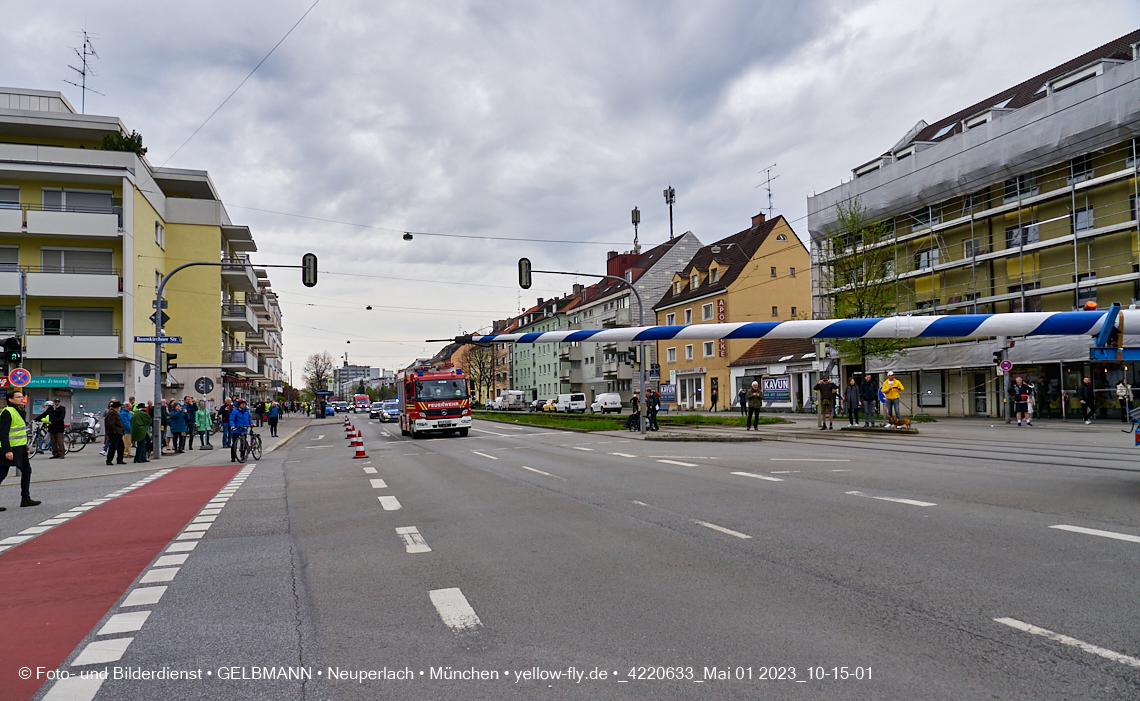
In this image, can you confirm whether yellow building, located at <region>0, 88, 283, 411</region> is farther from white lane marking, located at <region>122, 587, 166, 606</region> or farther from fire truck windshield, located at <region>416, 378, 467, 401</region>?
white lane marking, located at <region>122, 587, 166, 606</region>

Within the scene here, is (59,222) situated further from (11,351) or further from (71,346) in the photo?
(11,351)

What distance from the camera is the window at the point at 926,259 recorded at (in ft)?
136

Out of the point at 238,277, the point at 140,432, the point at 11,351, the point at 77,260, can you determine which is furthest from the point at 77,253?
the point at 11,351

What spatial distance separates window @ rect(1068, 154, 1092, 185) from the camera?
33312mm

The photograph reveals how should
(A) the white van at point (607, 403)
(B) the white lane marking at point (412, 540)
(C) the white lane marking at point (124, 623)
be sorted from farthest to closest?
(A) the white van at point (607, 403) → (B) the white lane marking at point (412, 540) → (C) the white lane marking at point (124, 623)

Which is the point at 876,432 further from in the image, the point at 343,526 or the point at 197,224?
the point at 197,224

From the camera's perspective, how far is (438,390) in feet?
110

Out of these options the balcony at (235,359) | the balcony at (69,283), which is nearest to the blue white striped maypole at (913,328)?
the balcony at (69,283)

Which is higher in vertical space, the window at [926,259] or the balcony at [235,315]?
the window at [926,259]

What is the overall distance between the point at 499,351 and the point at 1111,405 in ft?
329

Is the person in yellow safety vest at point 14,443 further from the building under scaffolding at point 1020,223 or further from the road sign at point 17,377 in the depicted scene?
the building under scaffolding at point 1020,223

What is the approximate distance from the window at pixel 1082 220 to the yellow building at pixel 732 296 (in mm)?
25573

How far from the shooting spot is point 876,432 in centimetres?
2620

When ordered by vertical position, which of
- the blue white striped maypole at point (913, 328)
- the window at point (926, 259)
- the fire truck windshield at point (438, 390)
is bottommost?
the fire truck windshield at point (438, 390)
